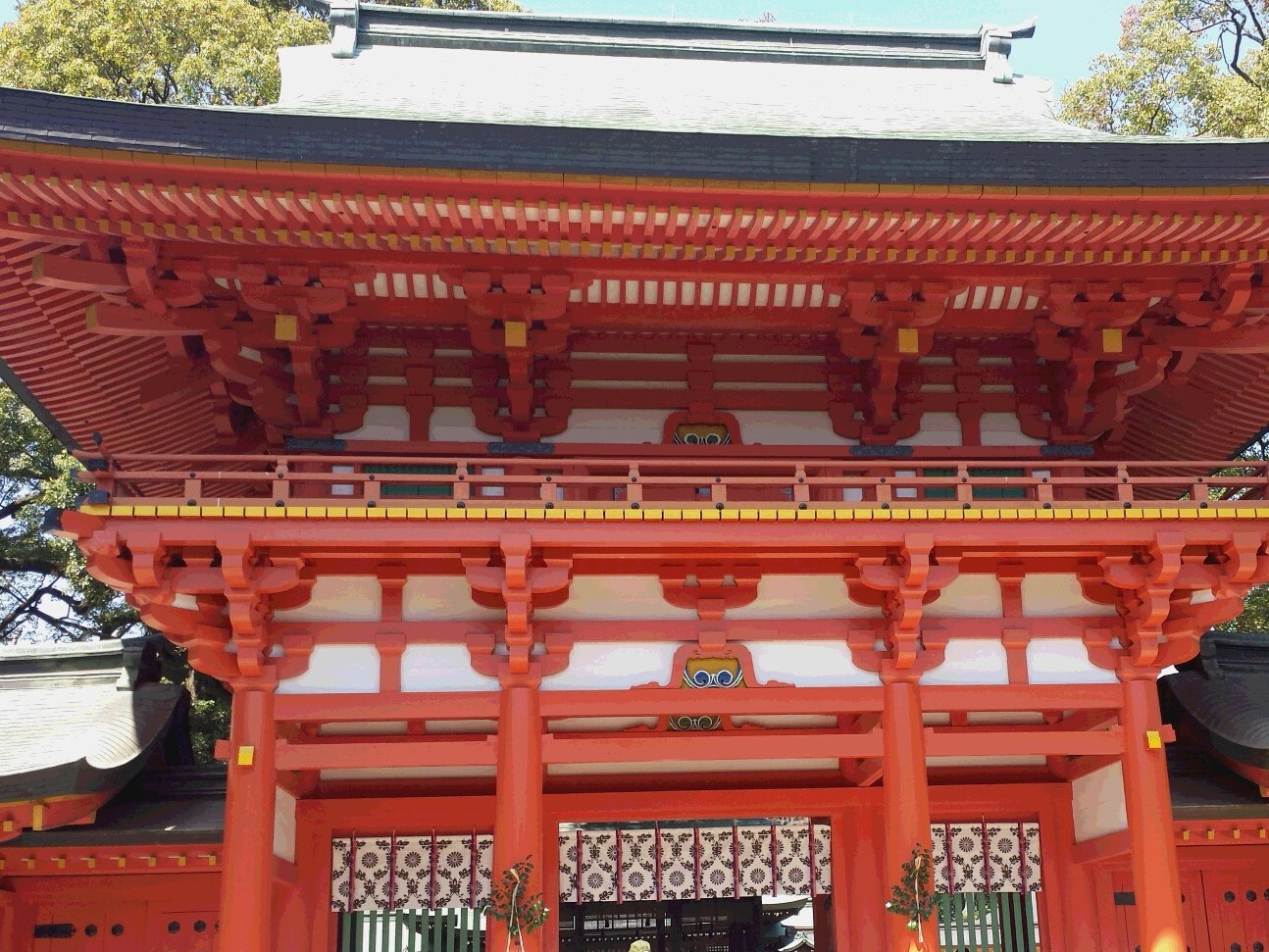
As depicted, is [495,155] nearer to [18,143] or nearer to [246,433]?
[18,143]

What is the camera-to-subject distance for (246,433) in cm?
1080

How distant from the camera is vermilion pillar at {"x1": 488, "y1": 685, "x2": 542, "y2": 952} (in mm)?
8586

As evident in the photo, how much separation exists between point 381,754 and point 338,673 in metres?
0.69

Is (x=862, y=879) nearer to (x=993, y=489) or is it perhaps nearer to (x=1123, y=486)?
(x=993, y=489)

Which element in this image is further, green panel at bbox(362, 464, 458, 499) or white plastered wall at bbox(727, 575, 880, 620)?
green panel at bbox(362, 464, 458, 499)

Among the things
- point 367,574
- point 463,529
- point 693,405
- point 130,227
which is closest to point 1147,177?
point 693,405

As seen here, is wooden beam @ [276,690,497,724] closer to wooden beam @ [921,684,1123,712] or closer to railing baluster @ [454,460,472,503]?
railing baluster @ [454,460,472,503]

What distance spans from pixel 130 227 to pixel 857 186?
5.03 m

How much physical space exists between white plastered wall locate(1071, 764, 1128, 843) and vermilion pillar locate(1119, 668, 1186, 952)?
0.31 meters

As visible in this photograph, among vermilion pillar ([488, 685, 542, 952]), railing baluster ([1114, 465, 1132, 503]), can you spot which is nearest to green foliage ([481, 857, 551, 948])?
vermilion pillar ([488, 685, 542, 952])

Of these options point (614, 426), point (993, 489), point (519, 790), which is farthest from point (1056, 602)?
point (519, 790)

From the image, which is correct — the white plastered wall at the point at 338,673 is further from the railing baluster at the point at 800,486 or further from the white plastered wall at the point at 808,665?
the railing baluster at the point at 800,486

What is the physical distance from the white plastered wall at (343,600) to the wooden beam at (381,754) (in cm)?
95

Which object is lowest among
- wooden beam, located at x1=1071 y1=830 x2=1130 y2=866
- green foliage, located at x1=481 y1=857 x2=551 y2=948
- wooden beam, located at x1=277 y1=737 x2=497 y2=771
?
green foliage, located at x1=481 y1=857 x2=551 y2=948
